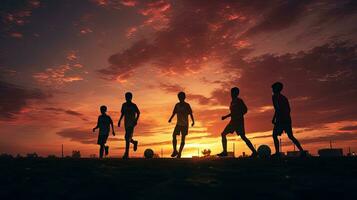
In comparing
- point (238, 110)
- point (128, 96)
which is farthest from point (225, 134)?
point (128, 96)

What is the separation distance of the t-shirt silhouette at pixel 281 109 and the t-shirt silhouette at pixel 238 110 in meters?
1.29

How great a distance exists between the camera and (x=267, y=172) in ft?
26.8

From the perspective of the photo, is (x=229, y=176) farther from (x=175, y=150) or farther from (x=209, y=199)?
(x=175, y=150)

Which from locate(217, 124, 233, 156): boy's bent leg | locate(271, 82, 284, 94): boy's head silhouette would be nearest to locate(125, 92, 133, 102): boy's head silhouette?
locate(217, 124, 233, 156): boy's bent leg

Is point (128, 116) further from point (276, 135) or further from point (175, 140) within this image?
point (276, 135)

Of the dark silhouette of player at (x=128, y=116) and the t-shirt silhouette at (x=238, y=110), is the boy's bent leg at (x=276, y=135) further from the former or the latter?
the dark silhouette of player at (x=128, y=116)

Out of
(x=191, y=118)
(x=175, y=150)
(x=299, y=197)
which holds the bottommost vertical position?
(x=299, y=197)

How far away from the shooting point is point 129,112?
15.1 meters

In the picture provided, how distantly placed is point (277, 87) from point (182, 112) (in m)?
4.20

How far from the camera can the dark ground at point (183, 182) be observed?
6.08m

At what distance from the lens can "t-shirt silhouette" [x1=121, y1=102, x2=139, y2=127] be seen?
593 inches

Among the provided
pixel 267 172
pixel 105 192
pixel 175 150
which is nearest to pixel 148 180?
pixel 105 192

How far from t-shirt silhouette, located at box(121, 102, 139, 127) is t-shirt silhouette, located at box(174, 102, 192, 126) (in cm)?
175

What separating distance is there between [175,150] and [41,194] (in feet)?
30.0
